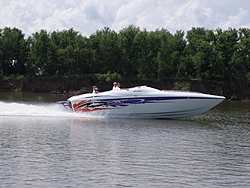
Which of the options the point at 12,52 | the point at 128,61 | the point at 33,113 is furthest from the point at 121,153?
the point at 12,52

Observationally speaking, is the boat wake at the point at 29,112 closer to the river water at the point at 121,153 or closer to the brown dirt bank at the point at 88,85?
the river water at the point at 121,153

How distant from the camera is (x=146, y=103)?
27.4 m

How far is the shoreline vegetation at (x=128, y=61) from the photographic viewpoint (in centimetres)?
7031

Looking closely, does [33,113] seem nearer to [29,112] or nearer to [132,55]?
[29,112]

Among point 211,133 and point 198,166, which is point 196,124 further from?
point 198,166

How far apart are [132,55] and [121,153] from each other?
58555 millimetres

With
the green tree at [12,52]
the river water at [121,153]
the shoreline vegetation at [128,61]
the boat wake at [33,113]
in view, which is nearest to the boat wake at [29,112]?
the boat wake at [33,113]

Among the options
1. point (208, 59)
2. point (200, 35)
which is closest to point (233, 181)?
point (208, 59)

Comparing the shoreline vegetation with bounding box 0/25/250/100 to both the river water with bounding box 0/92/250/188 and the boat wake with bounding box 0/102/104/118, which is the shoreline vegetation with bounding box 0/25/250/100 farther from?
the river water with bounding box 0/92/250/188

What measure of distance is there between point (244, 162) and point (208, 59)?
5615 centimetres

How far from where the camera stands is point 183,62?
7288cm

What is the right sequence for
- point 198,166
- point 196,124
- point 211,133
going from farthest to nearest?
point 196,124 → point 211,133 → point 198,166

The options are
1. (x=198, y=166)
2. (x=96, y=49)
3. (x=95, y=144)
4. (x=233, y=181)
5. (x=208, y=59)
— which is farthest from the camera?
(x=96, y=49)

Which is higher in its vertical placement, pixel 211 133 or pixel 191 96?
pixel 191 96
